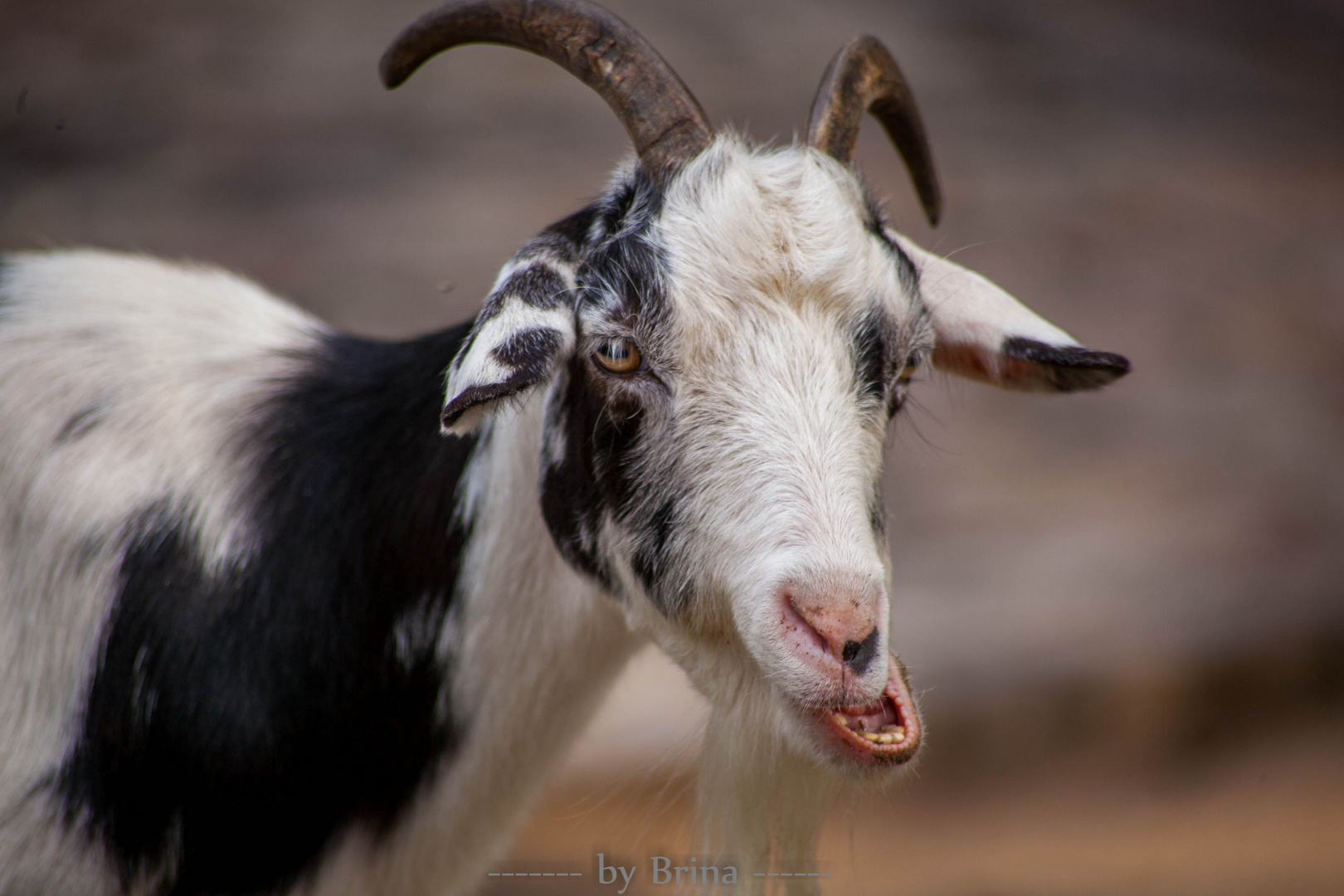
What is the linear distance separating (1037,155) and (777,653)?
7041 millimetres

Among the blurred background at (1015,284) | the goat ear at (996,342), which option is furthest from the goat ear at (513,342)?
the blurred background at (1015,284)

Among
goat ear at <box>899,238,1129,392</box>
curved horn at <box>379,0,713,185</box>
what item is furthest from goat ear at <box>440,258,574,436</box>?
goat ear at <box>899,238,1129,392</box>

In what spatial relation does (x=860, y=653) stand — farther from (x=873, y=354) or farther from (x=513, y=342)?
(x=513, y=342)

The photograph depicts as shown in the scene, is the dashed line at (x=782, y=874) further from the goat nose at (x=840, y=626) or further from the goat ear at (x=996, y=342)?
the goat ear at (x=996, y=342)

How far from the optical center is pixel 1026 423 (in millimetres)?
6414

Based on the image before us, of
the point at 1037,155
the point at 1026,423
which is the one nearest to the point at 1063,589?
the point at 1026,423

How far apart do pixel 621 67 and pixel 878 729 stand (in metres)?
1.35

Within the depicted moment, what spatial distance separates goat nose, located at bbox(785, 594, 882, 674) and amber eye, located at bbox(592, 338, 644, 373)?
20.6 inches

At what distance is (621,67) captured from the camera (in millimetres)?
2143

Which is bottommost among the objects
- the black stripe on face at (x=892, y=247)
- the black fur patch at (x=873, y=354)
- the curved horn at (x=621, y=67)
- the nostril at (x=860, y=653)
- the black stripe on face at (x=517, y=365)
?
the nostril at (x=860, y=653)

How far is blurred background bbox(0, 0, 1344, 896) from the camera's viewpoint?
4949 mm

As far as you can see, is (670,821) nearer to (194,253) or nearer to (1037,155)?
(194,253)

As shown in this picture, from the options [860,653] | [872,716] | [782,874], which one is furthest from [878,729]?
[782,874]

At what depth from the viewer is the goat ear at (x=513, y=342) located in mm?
1707
